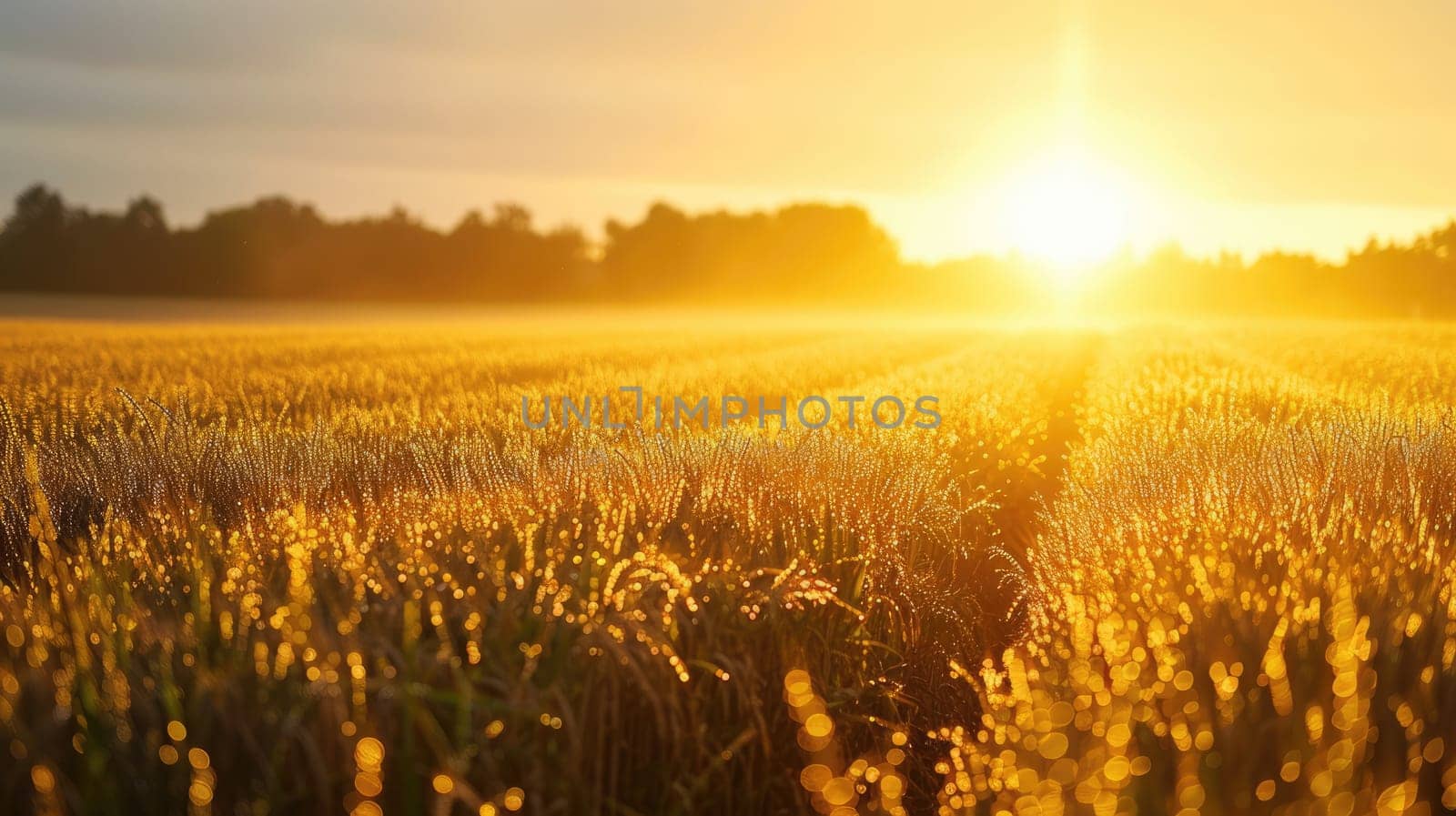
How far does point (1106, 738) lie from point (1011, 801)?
40 cm

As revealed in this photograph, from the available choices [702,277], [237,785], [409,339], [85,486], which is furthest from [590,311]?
[237,785]

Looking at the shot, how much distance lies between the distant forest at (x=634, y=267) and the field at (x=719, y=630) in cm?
5486

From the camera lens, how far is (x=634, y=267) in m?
72.8

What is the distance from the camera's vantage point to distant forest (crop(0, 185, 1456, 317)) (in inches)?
2154

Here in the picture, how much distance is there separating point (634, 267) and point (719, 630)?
7018 cm

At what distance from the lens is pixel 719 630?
12.0ft

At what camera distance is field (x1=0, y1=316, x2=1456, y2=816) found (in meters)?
2.78

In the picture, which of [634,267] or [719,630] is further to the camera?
[634,267]

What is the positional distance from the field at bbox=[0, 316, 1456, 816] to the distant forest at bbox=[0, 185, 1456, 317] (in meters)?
54.9

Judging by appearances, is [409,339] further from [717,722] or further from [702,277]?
[702,277]

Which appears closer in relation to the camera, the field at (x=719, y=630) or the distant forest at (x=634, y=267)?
the field at (x=719, y=630)

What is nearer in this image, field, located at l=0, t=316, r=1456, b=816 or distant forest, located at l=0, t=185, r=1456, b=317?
field, located at l=0, t=316, r=1456, b=816

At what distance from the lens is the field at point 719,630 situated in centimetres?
278

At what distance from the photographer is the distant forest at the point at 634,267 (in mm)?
54719
